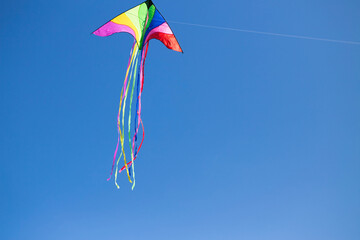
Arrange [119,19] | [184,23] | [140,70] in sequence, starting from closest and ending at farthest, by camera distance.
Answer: [140,70] → [119,19] → [184,23]

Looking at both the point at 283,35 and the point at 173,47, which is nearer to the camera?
the point at 173,47

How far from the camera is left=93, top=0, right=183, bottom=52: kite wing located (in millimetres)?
3514

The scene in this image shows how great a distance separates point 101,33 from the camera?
3.69m

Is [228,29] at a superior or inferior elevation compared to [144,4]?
superior

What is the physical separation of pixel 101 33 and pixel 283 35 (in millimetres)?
2848

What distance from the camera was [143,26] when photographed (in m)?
3.62

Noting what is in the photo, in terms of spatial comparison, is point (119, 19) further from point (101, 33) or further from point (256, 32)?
point (256, 32)

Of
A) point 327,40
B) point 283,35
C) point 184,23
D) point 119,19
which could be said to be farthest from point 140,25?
point 327,40

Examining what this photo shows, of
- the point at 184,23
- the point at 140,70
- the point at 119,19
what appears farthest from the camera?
the point at 184,23

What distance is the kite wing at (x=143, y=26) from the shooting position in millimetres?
3514

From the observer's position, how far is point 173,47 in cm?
368

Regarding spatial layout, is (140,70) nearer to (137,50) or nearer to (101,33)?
(137,50)

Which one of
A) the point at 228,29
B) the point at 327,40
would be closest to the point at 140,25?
the point at 228,29

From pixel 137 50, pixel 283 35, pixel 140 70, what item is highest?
pixel 283 35
